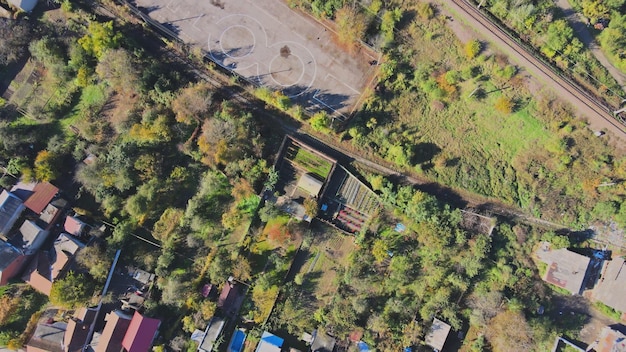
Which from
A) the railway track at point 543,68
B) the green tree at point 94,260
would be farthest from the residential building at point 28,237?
the railway track at point 543,68

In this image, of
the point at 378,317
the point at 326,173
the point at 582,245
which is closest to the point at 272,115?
the point at 326,173

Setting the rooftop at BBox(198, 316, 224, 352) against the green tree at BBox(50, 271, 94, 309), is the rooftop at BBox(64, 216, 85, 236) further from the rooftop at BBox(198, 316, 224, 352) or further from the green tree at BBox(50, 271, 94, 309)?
the rooftop at BBox(198, 316, 224, 352)

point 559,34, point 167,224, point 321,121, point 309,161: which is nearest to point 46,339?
point 167,224

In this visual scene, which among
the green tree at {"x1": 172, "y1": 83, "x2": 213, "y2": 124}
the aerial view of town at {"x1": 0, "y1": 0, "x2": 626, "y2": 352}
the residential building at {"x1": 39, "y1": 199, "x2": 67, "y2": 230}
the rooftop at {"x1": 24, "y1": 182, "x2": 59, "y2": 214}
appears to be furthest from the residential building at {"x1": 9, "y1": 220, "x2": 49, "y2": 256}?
the green tree at {"x1": 172, "y1": 83, "x2": 213, "y2": 124}

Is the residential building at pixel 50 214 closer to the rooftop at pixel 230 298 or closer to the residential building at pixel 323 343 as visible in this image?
the rooftop at pixel 230 298

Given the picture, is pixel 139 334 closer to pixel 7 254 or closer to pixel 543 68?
pixel 7 254

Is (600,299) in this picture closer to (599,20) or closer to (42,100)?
(599,20)
